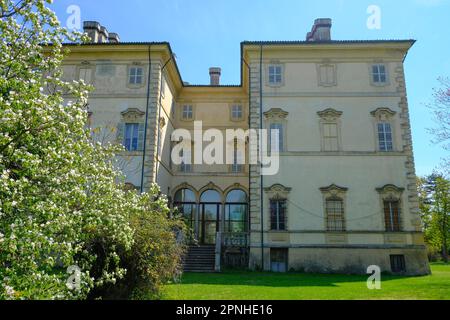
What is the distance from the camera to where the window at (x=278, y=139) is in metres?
21.2

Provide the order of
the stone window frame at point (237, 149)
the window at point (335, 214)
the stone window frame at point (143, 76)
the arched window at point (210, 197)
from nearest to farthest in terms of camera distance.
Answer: the window at point (335, 214) < the stone window frame at point (143, 76) < the arched window at point (210, 197) < the stone window frame at point (237, 149)

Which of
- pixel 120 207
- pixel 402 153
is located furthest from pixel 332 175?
pixel 120 207

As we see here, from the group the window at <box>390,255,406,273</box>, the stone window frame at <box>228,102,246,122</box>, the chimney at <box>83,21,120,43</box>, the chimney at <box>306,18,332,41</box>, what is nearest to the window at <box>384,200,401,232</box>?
the window at <box>390,255,406,273</box>

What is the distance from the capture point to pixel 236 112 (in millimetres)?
26234

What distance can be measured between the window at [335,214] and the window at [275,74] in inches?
298

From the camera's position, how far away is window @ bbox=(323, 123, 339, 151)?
21.2 meters

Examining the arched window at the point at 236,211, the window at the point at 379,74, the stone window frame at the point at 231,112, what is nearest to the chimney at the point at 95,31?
the stone window frame at the point at 231,112

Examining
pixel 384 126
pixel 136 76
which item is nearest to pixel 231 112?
pixel 136 76

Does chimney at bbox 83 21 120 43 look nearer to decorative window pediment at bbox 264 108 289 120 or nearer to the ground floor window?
decorative window pediment at bbox 264 108 289 120

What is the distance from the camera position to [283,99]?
72.3 ft

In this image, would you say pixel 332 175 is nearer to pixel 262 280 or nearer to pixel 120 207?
pixel 262 280

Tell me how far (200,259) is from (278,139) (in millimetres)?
7990

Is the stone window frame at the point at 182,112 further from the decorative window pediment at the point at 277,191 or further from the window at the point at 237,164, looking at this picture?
the decorative window pediment at the point at 277,191

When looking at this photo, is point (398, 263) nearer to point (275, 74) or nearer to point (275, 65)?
point (275, 74)
